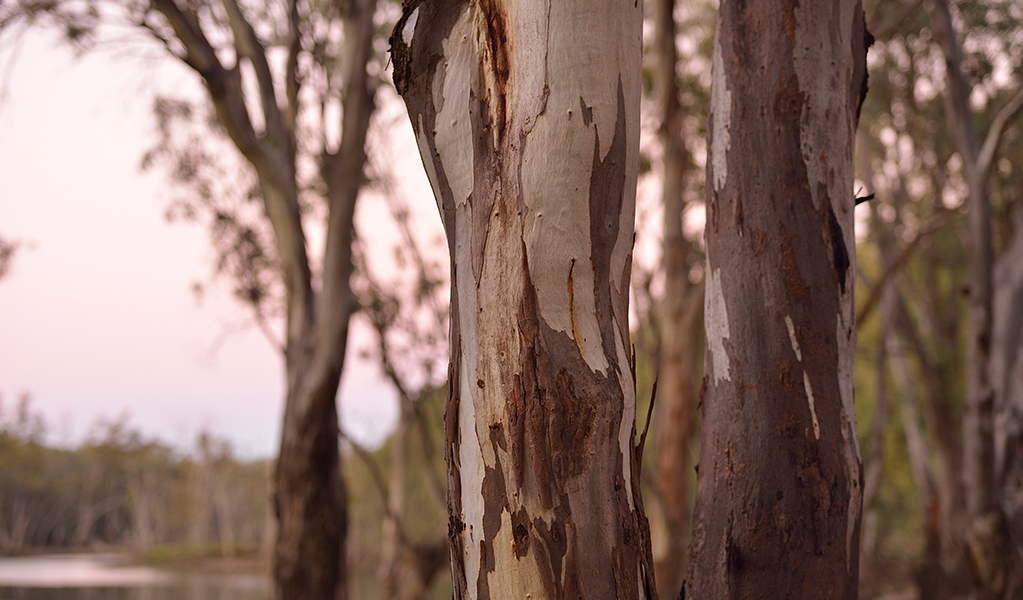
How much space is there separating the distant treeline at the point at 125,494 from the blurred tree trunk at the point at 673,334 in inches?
1148

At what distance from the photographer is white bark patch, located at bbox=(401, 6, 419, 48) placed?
3.83ft

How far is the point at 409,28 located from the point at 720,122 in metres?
0.57

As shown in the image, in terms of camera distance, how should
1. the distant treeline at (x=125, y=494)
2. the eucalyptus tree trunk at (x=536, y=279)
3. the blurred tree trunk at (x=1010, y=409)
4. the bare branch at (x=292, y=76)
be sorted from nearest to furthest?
1. the eucalyptus tree trunk at (x=536, y=279)
2. the blurred tree trunk at (x=1010, y=409)
3. the bare branch at (x=292, y=76)
4. the distant treeline at (x=125, y=494)

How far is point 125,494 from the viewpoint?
39469 mm

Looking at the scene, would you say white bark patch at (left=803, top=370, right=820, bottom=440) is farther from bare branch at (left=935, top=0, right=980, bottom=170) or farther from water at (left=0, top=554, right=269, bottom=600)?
water at (left=0, top=554, right=269, bottom=600)

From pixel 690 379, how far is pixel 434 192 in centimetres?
397

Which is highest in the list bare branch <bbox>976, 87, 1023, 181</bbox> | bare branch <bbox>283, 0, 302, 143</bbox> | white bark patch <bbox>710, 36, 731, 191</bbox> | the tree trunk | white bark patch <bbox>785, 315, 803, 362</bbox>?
bare branch <bbox>283, 0, 302, 143</bbox>

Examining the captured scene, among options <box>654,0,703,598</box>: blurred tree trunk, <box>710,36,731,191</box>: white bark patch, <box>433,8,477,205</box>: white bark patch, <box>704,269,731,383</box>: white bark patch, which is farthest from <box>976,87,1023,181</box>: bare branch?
<box>433,8,477,205</box>: white bark patch

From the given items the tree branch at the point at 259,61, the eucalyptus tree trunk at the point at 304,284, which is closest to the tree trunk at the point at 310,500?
the eucalyptus tree trunk at the point at 304,284

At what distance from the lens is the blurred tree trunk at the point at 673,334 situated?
473cm

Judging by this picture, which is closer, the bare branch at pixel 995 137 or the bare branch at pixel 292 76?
the bare branch at pixel 995 137

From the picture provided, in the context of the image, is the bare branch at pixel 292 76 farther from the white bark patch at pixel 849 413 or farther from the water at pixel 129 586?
the water at pixel 129 586

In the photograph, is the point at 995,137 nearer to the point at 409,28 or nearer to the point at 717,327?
the point at 717,327

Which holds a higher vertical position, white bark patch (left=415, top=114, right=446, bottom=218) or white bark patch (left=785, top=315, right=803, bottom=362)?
white bark patch (left=415, top=114, right=446, bottom=218)
